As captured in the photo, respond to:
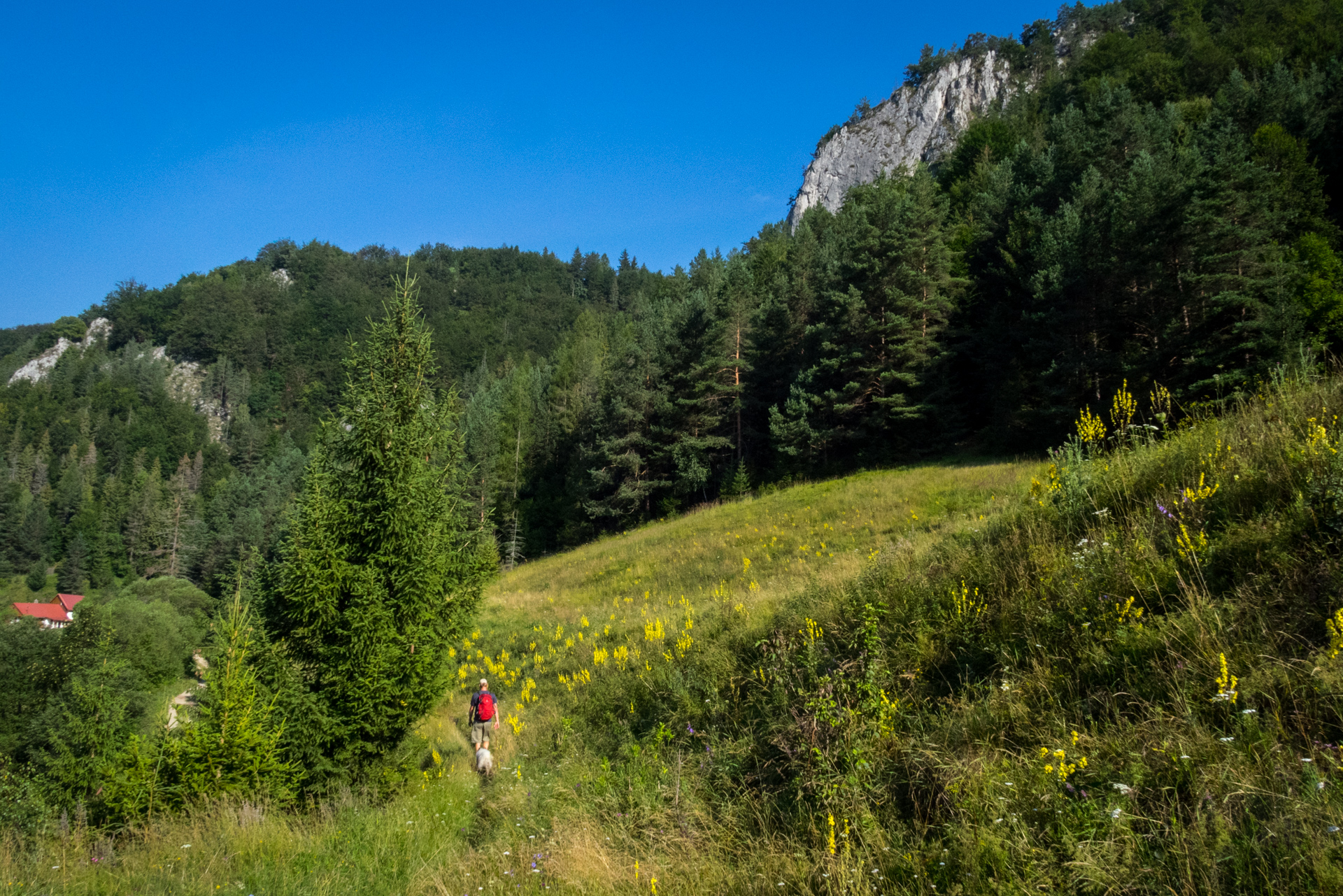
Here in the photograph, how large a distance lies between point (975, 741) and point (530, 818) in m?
3.49

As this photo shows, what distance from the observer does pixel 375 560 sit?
819 centimetres

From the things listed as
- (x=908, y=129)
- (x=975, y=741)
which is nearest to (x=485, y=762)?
(x=975, y=741)

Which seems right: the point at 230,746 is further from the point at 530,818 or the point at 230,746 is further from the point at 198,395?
the point at 198,395

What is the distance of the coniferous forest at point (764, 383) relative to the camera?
26.1ft

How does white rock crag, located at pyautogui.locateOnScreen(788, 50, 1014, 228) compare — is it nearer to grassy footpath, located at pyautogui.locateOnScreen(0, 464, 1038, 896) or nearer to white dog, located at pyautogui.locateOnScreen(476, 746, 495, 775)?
grassy footpath, located at pyautogui.locateOnScreen(0, 464, 1038, 896)

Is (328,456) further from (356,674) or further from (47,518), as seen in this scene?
(47,518)

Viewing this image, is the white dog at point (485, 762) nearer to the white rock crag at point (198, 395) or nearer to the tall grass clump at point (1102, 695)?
the tall grass clump at point (1102, 695)

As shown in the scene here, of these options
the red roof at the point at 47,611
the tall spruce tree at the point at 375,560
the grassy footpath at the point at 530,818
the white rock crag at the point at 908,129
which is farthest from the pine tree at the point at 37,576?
the white rock crag at the point at 908,129

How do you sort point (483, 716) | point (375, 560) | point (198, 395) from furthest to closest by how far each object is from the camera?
point (198, 395) < point (483, 716) < point (375, 560)

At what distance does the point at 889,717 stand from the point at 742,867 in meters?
1.32

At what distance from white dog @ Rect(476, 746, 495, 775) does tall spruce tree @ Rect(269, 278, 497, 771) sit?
0.96 m

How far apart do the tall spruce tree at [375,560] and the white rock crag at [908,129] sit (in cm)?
10069

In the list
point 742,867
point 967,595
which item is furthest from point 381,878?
point 967,595

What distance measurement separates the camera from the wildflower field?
2668 mm
